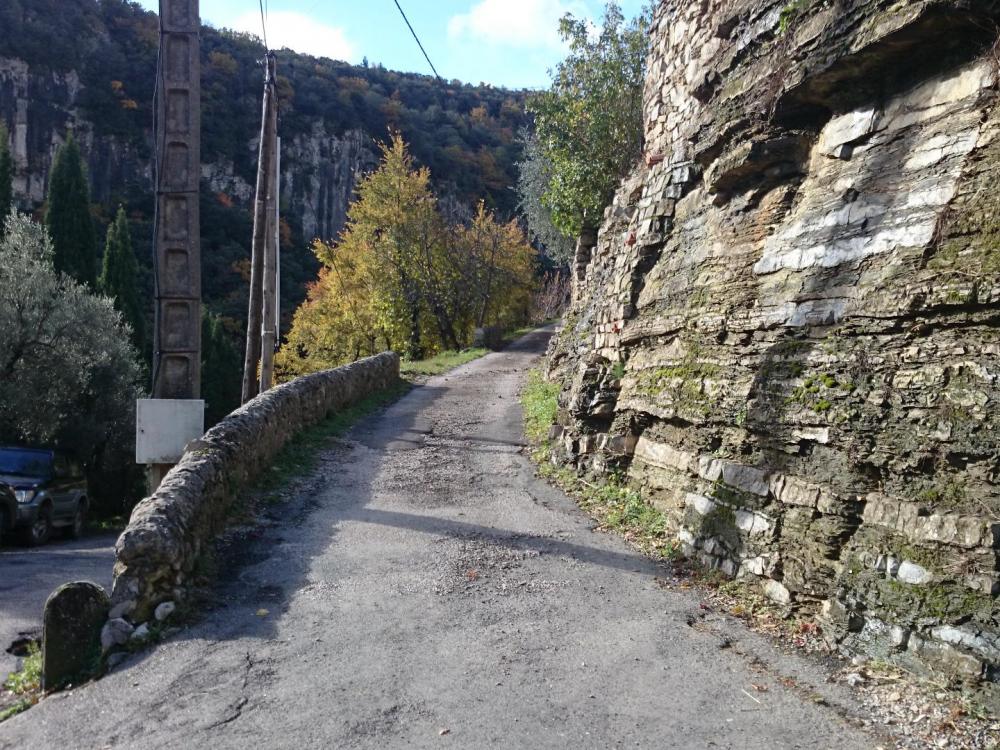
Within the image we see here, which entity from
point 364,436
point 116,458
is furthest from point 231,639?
point 116,458

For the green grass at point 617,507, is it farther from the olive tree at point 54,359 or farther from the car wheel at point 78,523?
the olive tree at point 54,359

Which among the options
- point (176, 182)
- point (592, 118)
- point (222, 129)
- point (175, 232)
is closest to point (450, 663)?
point (175, 232)

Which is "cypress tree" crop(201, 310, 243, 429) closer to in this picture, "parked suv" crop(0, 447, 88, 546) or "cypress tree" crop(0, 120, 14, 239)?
"cypress tree" crop(0, 120, 14, 239)

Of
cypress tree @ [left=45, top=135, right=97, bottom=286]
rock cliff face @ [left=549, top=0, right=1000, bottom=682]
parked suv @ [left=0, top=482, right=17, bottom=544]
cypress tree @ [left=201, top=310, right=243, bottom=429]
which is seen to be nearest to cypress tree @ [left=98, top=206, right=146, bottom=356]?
cypress tree @ [left=45, top=135, right=97, bottom=286]

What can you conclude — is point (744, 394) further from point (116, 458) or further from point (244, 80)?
point (244, 80)

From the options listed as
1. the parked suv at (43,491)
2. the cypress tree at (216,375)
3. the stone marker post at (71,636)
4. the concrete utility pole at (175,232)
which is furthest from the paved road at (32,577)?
the cypress tree at (216,375)

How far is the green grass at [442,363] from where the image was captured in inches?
993

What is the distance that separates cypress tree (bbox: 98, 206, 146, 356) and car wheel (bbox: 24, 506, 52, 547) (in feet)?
58.9

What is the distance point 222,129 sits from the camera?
63844 mm

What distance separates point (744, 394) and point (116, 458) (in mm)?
18736

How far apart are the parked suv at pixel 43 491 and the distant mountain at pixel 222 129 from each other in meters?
33.3

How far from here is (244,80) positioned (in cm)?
6806

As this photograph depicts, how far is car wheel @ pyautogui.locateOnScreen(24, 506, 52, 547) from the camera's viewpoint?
12.6 metres

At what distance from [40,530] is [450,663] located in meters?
10.7
